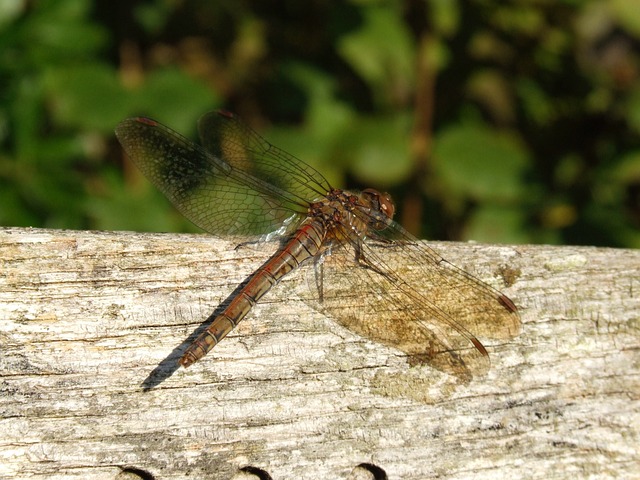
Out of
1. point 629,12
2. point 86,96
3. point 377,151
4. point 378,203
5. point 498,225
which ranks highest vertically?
point 629,12

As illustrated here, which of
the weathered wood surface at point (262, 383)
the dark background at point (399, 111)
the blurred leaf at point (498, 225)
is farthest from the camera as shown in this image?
the blurred leaf at point (498, 225)

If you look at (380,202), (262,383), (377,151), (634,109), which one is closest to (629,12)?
(634,109)

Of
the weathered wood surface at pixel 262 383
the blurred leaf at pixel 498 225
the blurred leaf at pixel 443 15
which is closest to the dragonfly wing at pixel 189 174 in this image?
the weathered wood surface at pixel 262 383

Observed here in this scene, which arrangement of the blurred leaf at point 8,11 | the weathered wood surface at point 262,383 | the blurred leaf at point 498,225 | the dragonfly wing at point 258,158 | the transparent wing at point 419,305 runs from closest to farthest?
the weathered wood surface at point 262,383, the transparent wing at point 419,305, the dragonfly wing at point 258,158, the blurred leaf at point 8,11, the blurred leaf at point 498,225

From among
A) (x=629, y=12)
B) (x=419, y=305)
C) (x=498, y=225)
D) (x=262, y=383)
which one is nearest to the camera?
(x=262, y=383)

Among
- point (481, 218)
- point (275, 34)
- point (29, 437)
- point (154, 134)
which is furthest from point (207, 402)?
point (275, 34)

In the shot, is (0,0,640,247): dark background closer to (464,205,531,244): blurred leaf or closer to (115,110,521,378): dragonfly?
(464,205,531,244): blurred leaf

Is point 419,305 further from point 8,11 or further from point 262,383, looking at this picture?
point 8,11

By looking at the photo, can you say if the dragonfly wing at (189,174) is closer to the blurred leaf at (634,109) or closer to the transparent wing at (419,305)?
the transparent wing at (419,305)
